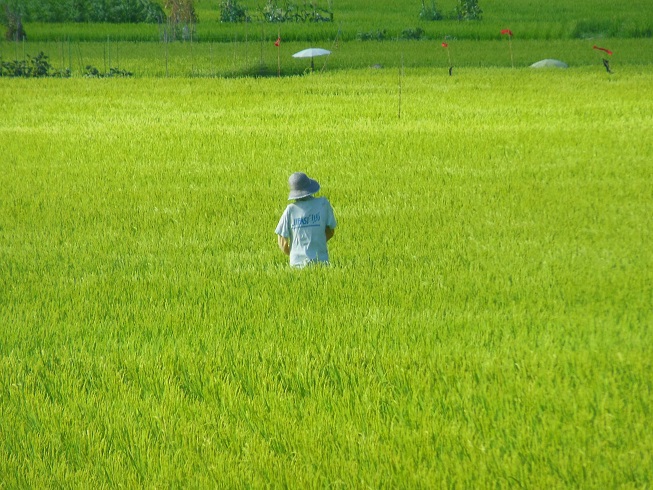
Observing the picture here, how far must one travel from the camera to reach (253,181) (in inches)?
440

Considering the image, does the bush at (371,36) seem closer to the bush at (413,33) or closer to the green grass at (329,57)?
the bush at (413,33)

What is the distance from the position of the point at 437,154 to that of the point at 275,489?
9.56 metres

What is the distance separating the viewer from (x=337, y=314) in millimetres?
5668

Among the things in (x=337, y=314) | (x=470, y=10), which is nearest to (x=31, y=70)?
(x=470, y=10)

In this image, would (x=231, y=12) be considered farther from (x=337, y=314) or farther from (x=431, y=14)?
(x=337, y=314)

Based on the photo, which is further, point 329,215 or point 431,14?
point 431,14

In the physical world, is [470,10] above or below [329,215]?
above

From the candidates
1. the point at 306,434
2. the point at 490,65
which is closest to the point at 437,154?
the point at 306,434

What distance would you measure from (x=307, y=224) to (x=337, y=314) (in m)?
0.72

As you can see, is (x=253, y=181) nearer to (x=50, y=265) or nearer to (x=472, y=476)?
(x=50, y=265)

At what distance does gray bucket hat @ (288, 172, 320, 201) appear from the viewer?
232 inches

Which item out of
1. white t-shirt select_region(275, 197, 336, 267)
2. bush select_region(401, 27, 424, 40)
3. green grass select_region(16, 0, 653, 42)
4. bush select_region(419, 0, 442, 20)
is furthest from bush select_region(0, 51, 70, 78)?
white t-shirt select_region(275, 197, 336, 267)

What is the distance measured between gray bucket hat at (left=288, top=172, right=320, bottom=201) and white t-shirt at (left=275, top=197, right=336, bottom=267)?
8 centimetres

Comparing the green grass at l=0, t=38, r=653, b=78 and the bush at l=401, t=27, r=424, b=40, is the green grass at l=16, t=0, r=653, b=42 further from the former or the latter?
the green grass at l=0, t=38, r=653, b=78
